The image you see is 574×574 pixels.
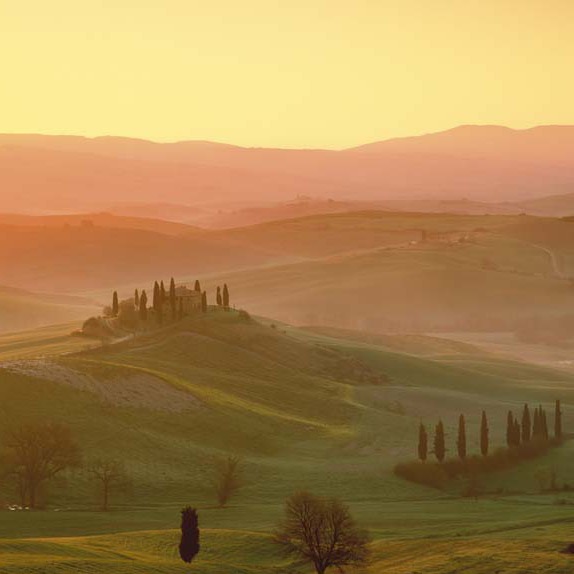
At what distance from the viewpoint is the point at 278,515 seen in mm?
79188

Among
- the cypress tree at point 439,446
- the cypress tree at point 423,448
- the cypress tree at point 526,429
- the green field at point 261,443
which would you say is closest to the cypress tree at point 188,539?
the green field at point 261,443

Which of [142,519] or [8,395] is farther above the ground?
[8,395]

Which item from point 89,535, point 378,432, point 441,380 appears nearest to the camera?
point 89,535

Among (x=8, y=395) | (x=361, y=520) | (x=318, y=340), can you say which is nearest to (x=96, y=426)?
(x=8, y=395)

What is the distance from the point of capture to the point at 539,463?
10150 centimetres

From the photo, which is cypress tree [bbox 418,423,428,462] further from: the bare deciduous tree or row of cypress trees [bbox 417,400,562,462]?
the bare deciduous tree

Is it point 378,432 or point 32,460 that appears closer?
point 32,460

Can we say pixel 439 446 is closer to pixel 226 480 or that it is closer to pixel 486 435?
pixel 486 435

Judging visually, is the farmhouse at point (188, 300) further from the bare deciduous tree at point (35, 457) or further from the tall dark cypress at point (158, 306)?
the bare deciduous tree at point (35, 457)

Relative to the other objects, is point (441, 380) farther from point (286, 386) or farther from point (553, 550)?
point (553, 550)

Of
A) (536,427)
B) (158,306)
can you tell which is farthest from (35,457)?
(158,306)

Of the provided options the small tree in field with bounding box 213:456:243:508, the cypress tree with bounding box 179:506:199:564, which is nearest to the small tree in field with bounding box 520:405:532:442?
the small tree in field with bounding box 213:456:243:508

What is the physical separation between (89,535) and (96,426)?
96.2 ft

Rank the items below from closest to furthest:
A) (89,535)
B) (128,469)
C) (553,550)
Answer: (553,550), (89,535), (128,469)
